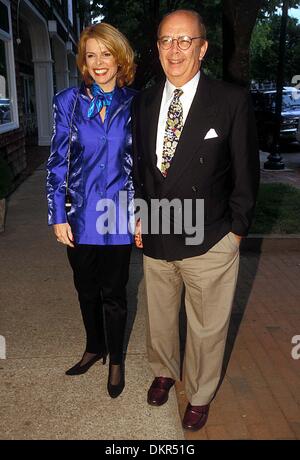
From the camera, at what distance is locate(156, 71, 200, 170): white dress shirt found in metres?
2.32

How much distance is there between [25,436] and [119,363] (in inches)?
26.3

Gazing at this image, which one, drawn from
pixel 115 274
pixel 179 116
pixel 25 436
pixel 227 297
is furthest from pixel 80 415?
pixel 179 116

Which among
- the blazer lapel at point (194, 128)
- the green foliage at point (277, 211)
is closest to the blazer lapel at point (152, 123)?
the blazer lapel at point (194, 128)

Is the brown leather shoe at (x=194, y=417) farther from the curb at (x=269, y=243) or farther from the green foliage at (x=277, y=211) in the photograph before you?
the green foliage at (x=277, y=211)

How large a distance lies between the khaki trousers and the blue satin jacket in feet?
1.05

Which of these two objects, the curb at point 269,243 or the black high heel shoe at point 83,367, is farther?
the curb at point 269,243

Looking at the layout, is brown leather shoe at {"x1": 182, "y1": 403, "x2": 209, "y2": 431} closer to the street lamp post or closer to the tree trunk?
the tree trunk

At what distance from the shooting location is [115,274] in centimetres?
271

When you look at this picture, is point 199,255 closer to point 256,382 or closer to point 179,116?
point 179,116

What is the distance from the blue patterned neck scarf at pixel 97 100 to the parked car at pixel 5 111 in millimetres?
7422

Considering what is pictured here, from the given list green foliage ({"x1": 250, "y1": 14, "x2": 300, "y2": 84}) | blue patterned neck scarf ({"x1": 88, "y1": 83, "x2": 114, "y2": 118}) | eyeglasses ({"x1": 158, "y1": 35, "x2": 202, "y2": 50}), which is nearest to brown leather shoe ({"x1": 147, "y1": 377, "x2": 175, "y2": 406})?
blue patterned neck scarf ({"x1": 88, "y1": 83, "x2": 114, "y2": 118})

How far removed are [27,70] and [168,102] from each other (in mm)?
20082

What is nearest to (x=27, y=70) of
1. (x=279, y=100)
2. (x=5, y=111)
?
(x=5, y=111)

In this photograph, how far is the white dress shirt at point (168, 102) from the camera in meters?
2.32
